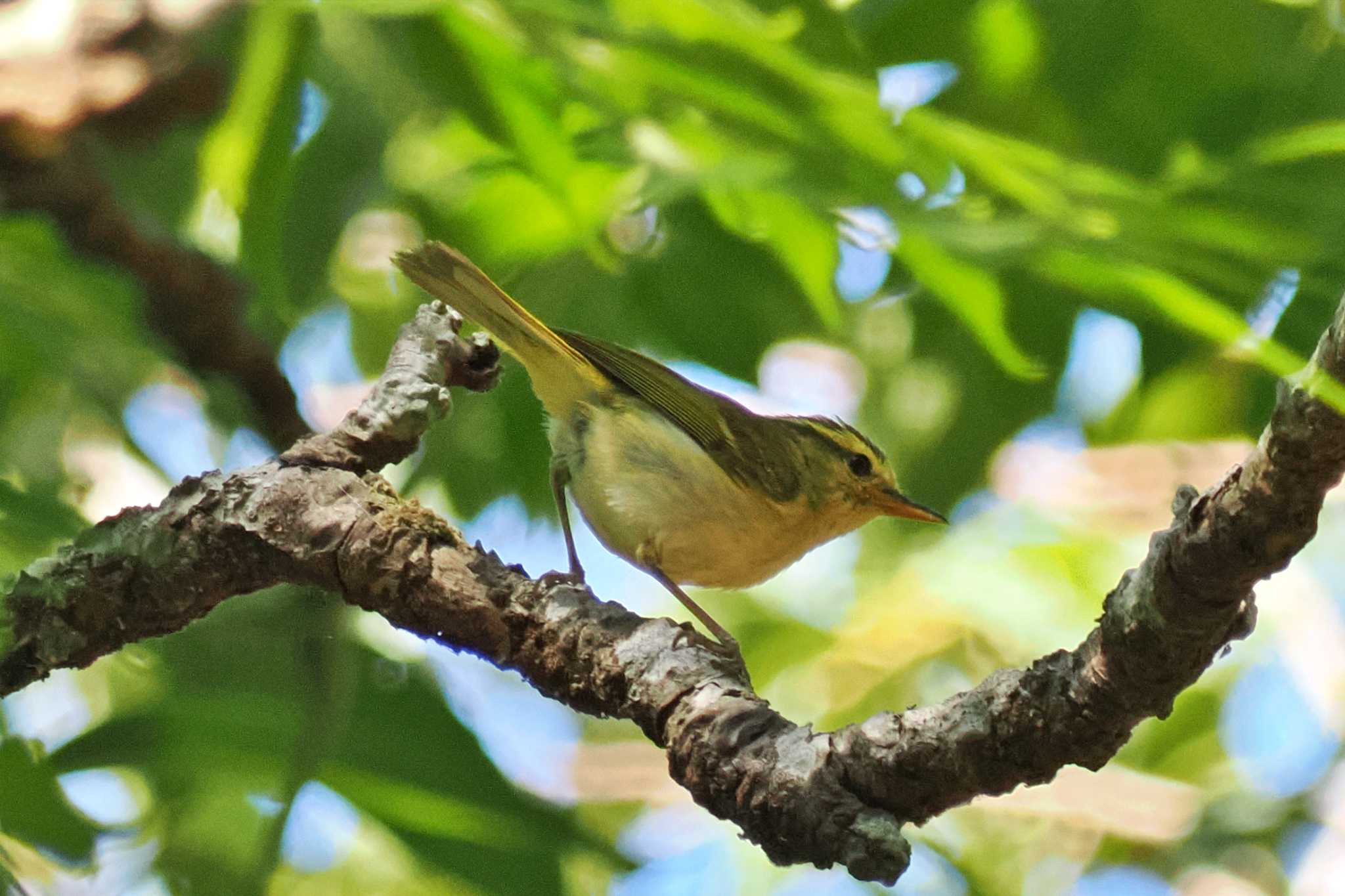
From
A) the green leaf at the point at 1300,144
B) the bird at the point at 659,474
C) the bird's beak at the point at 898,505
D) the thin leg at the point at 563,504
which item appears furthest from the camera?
the bird's beak at the point at 898,505

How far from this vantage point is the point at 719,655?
269 cm

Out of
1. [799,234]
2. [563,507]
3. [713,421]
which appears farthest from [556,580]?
[713,421]

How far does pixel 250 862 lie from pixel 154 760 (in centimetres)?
30

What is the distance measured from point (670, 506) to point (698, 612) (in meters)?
0.47

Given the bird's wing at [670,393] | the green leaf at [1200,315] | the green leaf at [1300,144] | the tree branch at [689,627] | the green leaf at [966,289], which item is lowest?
the tree branch at [689,627]

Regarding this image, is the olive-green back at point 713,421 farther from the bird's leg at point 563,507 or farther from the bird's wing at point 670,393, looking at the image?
the bird's leg at point 563,507

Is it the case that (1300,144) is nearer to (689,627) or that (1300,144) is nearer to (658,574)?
(689,627)

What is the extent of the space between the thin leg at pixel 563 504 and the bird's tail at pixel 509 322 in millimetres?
210

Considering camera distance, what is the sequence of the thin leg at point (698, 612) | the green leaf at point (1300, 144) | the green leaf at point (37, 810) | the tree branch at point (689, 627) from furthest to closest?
1. the thin leg at point (698, 612)
2. the green leaf at point (1300, 144)
3. the green leaf at point (37, 810)
4. the tree branch at point (689, 627)

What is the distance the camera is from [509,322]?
4.20 m

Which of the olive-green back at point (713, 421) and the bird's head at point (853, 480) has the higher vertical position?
the bird's head at point (853, 480)

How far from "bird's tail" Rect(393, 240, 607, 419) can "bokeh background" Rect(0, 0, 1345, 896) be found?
0.30 feet

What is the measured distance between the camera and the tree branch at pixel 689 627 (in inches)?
72.7

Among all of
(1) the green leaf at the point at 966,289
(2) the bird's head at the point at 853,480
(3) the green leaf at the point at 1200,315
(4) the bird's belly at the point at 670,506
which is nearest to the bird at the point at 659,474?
(4) the bird's belly at the point at 670,506
